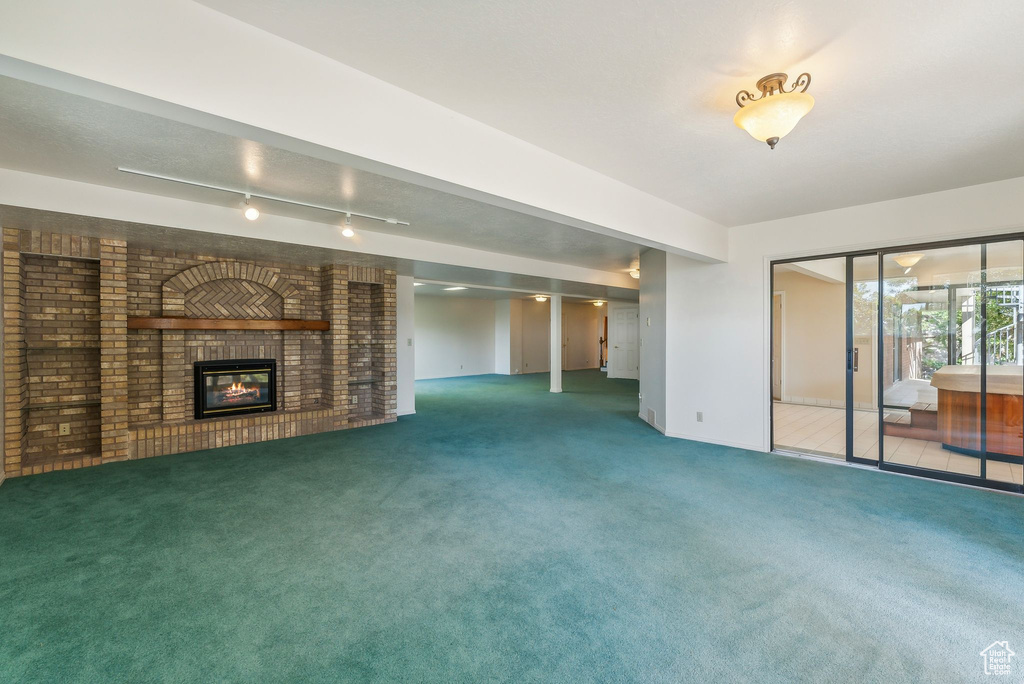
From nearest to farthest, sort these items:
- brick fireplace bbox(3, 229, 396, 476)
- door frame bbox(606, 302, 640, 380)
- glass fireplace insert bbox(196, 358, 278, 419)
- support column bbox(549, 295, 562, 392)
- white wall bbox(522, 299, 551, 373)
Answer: brick fireplace bbox(3, 229, 396, 476) → glass fireplace insert bbox(196, 358, 278, 419) → support column bbox(549, 295, 562, 392) → door frame bbox(606, 302, 640, 380) → white wall bbox(522, 299, 551, 373)

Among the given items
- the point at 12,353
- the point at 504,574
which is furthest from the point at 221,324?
the point at 504,574

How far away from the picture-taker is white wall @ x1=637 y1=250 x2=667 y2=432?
580cm

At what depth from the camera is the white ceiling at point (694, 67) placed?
1729 mm

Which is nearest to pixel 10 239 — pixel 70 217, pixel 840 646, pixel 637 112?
pixel 70 217

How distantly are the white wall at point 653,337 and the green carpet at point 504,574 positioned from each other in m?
1.65

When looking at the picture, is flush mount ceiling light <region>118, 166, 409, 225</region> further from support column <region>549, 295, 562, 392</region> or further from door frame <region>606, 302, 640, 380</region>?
door frame <region>606, 302, 640, 380</region>

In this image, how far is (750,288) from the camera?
4941 mm

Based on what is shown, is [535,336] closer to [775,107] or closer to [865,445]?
[865,445]

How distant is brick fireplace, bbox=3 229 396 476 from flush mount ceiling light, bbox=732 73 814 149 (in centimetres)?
528

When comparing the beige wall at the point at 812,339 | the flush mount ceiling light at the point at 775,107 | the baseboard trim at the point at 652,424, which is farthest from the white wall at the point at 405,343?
the beige wall at the point at 812,339

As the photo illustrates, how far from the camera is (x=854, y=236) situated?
428 cm

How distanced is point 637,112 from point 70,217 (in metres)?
4.63

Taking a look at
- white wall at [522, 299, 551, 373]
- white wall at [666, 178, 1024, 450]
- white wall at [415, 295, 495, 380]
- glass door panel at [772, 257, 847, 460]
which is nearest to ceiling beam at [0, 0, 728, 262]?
white wall at [666, 178, 1024, 450]

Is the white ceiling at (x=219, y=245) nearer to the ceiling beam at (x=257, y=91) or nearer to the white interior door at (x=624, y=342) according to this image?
the ceiling beam at (x=257, y=91)
